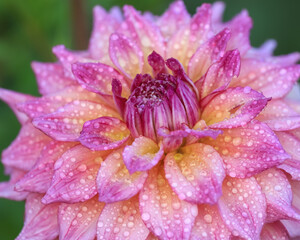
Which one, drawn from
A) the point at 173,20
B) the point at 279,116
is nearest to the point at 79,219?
the point at 279,116

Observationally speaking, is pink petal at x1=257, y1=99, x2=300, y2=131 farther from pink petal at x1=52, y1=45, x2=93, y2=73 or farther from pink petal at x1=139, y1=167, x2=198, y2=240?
pink petal at x1=52, y1=45, x2=93, y2=73

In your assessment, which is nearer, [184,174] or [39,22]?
[184,174]

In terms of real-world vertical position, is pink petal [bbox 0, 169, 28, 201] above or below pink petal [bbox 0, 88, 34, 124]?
below

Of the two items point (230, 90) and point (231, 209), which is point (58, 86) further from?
point (231, 209)

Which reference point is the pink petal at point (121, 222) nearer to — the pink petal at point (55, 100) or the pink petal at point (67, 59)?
the pink petal at point (55, 100)

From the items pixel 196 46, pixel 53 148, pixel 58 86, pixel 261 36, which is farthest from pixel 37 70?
pixel 261 36


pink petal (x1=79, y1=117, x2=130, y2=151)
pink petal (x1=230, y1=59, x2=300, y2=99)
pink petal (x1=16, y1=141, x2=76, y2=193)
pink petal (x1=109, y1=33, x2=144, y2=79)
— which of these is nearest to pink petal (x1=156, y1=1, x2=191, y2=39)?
pink petal (x1=109, y1=33, x2=144, y2=79)

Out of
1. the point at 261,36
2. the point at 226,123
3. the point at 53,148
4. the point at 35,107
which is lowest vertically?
the point at 261,36
